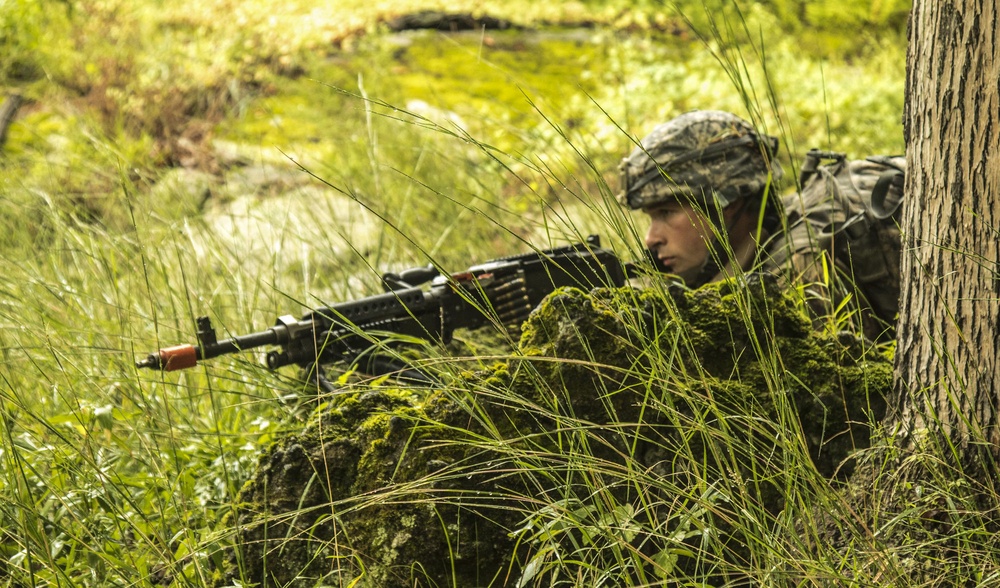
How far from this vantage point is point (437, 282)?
8.84 ft

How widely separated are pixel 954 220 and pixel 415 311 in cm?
147

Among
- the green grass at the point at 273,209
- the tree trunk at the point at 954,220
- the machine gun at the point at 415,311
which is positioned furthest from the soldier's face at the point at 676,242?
the tree trunk at the point at 954,220

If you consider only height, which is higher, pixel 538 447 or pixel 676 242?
pixel 538 447

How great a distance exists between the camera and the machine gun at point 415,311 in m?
2.39

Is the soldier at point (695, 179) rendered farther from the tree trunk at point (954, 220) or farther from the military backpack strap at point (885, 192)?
the tree trunk at point (954, 220)

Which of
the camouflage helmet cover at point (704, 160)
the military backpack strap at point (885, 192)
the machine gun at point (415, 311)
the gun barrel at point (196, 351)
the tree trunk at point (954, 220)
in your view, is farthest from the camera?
the camouflage helmet cover at point (704, 160)

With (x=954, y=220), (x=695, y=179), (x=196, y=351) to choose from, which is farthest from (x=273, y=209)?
(x=954, y=220)

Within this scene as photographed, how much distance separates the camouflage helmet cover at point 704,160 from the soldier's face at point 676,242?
71 mm

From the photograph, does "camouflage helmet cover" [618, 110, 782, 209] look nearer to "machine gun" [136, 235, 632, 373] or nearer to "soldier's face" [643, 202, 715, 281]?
"soldier's face" [643, 202, 715, 281]

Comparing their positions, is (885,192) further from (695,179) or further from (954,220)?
(954,220)

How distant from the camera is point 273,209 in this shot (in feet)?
14.2

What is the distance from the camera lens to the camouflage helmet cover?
10.9ft

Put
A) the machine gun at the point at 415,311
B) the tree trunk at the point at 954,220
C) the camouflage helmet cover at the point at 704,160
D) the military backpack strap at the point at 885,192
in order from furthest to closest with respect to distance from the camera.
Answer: the camouflage helmet cover at the point at 704,160 → the military backpack strap at the point at 885,192 → the machine gun at the point at 415,311 → the tree trunk at the point at 954,220

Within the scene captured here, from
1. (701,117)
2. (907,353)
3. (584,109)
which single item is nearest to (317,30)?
(584,109)
